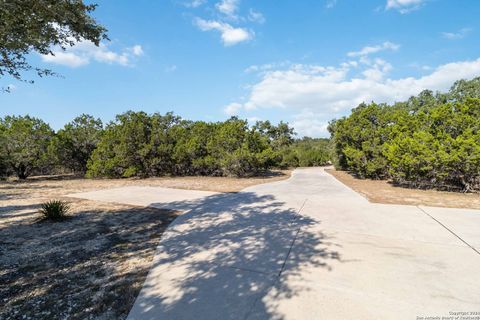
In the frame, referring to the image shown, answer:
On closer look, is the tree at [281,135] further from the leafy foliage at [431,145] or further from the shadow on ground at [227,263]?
the shadow on ground at [227,263]

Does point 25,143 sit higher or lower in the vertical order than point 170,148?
higher

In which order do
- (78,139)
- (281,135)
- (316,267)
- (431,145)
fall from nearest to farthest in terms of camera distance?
(316,267)
(431,145)
(78,139)
(281,135)

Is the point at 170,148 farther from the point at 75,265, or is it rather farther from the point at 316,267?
the point at 316,267

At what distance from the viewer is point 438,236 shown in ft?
15.1

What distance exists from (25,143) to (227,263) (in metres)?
19.5

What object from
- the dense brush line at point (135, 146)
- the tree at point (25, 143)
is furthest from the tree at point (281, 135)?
the tree at point (25, 143)

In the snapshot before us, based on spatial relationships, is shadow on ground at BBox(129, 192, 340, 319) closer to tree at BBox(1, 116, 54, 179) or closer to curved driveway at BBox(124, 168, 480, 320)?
curved driveway at BBox(124, 168, 480, 320)

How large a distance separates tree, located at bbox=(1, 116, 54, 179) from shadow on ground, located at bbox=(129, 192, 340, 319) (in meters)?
16.6

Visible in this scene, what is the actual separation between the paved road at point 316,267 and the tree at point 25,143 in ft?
55.4

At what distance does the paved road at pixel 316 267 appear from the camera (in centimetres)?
257

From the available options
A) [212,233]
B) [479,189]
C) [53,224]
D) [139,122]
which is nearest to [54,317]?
[212,233]

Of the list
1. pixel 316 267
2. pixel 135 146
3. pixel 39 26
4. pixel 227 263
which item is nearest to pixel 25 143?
pixel 135 146

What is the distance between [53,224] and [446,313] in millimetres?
7461

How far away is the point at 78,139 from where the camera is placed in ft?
60.3
